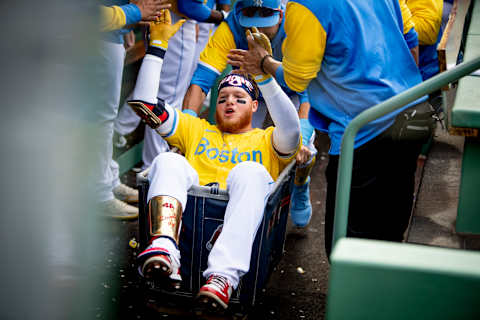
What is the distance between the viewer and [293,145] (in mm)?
2639

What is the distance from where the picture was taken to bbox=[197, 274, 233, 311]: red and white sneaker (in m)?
2.09

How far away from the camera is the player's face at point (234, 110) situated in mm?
2906

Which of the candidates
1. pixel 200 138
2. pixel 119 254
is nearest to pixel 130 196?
pixel 119 254

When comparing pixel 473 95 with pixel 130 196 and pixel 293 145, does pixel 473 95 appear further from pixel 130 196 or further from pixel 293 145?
pixel 130 196

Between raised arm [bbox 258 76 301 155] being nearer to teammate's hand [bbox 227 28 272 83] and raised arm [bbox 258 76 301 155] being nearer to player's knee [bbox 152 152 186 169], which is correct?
teammate's hand [bbox 227 28 272 83]

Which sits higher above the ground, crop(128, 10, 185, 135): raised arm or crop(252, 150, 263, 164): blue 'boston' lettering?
crop(128, 10, 185, 135): raised arm

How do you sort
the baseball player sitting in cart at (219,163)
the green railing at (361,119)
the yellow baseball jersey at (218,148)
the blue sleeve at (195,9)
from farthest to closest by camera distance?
1. the blue sleeve at (195,9)
2. the yellow baseball jersey at (218,148)
3. the baseball player sitting in cart at (219,163)
4. the green railing at (361,119)

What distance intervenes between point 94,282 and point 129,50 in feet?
13.2

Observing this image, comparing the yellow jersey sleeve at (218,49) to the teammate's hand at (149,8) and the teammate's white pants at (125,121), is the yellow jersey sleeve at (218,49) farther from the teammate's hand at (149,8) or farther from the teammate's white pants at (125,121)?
the teammate's white pants at (125,121)

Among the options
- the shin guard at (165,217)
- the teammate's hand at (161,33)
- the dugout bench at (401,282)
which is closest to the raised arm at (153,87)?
the teammate's hand at (161,33)

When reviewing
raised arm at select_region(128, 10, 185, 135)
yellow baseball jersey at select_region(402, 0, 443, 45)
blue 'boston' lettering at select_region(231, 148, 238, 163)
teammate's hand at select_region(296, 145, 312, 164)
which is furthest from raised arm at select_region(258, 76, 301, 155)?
yellow baseball jersey at select_region(402, 0, 443, 45)

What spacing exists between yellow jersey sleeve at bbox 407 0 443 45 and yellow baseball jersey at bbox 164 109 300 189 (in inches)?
37.7

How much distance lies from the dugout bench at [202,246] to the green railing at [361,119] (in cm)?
71

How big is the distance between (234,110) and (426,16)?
1117mm
